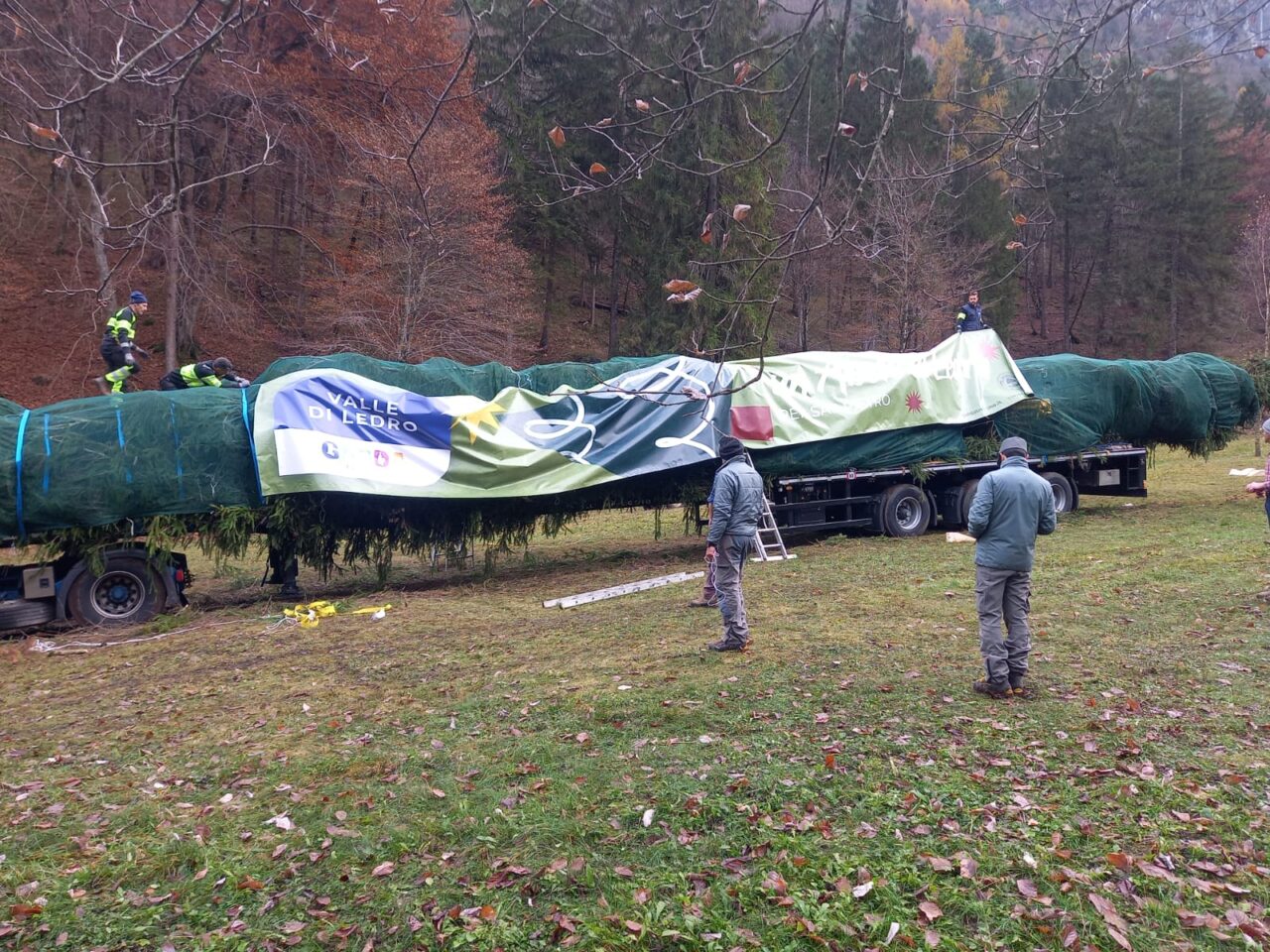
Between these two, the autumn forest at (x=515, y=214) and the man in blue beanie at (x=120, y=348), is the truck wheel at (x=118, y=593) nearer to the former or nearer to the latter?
the man in blue beanie at (x=120, y=348)

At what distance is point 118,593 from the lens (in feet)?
34.9

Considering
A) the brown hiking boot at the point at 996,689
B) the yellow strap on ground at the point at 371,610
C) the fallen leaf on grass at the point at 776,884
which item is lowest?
the fallen leaf on grass at the point at 776,884

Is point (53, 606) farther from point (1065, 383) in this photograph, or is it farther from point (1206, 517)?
point (1206, 517)

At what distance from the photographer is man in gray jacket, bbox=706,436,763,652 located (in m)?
7.87

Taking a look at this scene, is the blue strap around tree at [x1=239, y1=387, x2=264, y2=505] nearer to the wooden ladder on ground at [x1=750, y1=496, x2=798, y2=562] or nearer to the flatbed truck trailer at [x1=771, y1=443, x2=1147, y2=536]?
the wooden ladder on ground at [x1=750, y1=496, x2=798, y2=562]

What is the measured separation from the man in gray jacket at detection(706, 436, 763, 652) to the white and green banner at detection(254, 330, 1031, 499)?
6.04 feet

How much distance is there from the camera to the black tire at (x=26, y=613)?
Answer: 10.1m

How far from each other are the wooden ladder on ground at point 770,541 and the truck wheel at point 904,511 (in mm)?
2048

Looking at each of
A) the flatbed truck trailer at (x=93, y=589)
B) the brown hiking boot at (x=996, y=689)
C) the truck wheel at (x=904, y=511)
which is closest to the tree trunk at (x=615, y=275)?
the truck wheel at (x=904, y=511)

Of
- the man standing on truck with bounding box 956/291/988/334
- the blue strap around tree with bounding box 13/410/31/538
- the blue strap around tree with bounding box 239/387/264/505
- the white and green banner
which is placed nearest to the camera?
the blue strap around tree with bounding box 13/410/31/538

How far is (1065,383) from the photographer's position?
53.3 ft

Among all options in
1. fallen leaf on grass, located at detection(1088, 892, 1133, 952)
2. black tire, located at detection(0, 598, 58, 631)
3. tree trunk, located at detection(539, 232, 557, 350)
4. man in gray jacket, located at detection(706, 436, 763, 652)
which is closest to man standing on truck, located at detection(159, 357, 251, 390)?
black tire, located at detection(0, 598, 58, 631)

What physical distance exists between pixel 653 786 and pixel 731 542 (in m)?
3.17

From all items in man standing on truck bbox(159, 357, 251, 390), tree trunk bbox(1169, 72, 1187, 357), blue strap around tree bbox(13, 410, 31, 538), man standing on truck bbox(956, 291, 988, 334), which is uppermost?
tree trunk bbox(1169, 72, 1187, 357)
